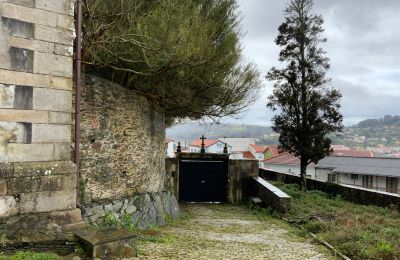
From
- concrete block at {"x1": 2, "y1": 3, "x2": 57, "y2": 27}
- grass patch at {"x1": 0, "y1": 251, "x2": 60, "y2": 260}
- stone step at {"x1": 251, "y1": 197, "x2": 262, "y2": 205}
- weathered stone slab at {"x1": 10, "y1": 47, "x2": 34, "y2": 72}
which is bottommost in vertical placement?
stone step at {"x1": 251, "y1": 197, "x2": 262, "y2": 205}

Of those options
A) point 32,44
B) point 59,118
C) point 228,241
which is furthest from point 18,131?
point 228,241

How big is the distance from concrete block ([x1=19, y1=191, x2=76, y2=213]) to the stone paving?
1466 millimetres

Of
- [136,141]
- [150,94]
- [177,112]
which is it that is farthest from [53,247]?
[177,112]

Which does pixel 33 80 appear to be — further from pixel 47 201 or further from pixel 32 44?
pixel 47 201

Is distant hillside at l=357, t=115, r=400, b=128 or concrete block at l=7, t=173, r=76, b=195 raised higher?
distant hillside at l=357, t=115, r=400, b=128

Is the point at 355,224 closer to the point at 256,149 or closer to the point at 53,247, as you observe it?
the point at 53,247

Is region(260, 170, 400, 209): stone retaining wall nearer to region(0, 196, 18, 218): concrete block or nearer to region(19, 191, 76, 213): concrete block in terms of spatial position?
region(19, 191, 76, 213): concrete block

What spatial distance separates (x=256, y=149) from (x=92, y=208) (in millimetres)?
67878

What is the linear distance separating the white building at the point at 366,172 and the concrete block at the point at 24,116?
30.9 metres

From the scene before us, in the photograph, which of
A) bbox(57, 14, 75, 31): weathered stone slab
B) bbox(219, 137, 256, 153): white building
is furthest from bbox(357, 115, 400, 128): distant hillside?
bbox(57, 14, 75, 31): weathered stone slab

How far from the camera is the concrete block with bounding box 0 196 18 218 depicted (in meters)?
5.67

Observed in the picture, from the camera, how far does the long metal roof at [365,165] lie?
32.8 meters

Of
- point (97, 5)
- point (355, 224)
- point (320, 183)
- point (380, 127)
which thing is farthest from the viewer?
point (380, 127)

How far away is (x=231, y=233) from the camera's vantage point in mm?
10562
